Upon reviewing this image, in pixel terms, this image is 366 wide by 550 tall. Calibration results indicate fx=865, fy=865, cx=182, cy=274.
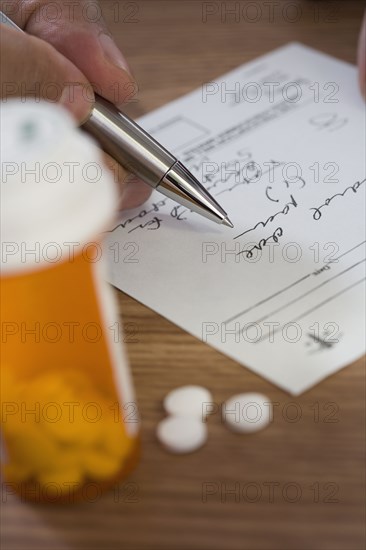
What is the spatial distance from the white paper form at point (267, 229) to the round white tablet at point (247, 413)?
21 millimetres


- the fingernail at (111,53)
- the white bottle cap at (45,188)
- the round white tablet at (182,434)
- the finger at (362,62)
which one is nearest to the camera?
the white bottle cap at (45,188)

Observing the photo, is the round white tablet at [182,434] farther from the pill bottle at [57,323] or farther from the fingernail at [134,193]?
the fingernail at [134,193]

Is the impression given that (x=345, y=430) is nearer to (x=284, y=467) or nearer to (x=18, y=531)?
(x=284, y=467)

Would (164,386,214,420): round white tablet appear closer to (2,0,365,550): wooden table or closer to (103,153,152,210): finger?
(2,0,365,550): wooden table

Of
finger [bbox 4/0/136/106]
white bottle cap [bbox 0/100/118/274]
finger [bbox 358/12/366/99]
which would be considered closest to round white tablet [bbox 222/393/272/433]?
white bottle cap [bbox 0/100/118/274]

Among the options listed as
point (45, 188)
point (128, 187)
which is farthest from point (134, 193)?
point (45, 188)

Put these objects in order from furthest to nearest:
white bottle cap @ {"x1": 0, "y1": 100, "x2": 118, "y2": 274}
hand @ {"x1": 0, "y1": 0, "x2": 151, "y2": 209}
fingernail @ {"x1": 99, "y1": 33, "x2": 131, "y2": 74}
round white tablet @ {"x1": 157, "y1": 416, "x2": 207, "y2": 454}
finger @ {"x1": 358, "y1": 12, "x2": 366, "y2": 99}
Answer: finger @ {"x1": 358, "y1": 12, "x2": 366, "y2": 99}
fingernail @ {"x1": 99, "y1": 33, "x2": 131, "y2": 74}
hand @ {"x1": 0, "y1": 0, "x2": 151, "y2": 209}
round white tablet @ {"x1": 157, "y1": 416, "x2": 207, "y2": 454}
white bottle cap @ {"x1": 0, "y1": 100, "x2": 118, "y2": 274}

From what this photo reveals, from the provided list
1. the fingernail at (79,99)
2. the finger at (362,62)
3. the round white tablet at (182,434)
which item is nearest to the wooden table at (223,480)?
the round white tablet at (182,434)

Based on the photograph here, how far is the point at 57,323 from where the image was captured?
1.19 ft

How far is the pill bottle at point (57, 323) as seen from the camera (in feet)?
1.01

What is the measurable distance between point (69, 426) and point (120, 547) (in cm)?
7

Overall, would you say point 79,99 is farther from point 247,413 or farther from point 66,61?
point 247,413

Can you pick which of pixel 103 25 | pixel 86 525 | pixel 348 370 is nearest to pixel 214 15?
pixel 103 25

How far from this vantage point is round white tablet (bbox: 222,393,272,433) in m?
0.45
